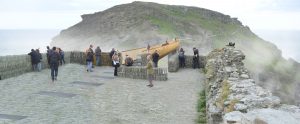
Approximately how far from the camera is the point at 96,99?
959 inches

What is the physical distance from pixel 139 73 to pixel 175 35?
80.9 meters

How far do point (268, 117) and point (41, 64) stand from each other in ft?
92.1

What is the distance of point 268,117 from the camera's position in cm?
945

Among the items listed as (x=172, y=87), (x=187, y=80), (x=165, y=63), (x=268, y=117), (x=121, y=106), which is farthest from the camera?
(x=165, y=63)

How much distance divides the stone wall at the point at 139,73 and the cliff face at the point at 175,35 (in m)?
60.1

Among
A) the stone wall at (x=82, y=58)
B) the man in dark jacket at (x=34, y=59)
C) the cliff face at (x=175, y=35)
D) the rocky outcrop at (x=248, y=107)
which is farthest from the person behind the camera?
the cliff face at (x=175, y=35)

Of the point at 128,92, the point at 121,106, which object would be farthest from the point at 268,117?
the point at 128,92

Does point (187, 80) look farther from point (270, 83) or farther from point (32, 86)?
point (270, 83)

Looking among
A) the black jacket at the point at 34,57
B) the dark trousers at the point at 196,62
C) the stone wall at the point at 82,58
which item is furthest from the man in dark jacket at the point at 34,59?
the dark trousers at the point at 196,62

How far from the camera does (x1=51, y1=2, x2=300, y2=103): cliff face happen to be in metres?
102

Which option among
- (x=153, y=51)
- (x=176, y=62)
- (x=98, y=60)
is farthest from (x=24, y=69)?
(x=153, y=51)

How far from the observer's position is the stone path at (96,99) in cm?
2022

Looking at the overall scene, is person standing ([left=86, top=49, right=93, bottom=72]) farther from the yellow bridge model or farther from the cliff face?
the cliff face

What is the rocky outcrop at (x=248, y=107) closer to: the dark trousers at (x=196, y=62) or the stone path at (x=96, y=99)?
the stone path at (x=96, y=99)
